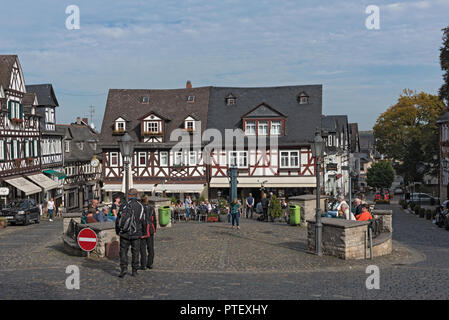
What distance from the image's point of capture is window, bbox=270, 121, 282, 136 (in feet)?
132

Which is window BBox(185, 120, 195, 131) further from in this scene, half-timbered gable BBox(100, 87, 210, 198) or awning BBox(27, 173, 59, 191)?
awning BBox(27, 173, 59, 191)

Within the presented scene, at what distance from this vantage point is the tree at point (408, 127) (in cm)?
4928

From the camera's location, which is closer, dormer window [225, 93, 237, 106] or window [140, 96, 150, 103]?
dormer window [225, 93, 237, 106]

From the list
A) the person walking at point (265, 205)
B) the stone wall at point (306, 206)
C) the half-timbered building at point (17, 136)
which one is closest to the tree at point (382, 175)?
the half-timbered building at point (17, 136)

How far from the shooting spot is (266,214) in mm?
23438

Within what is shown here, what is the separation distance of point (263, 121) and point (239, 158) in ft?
11.2

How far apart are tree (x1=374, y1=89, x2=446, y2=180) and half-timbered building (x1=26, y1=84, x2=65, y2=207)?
103ft

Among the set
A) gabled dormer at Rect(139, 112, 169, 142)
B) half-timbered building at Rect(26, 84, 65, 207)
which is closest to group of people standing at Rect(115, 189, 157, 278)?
gabled dormer at Rect(139, 112, 169, 142)

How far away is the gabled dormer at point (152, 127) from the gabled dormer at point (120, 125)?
65.3 inches

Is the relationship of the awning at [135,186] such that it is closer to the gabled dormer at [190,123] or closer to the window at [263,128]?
the gabled dormer at [190,123]

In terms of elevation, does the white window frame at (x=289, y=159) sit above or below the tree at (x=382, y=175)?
above

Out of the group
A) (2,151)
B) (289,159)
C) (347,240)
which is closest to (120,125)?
(2,151)

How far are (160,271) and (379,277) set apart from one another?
15.1ft
